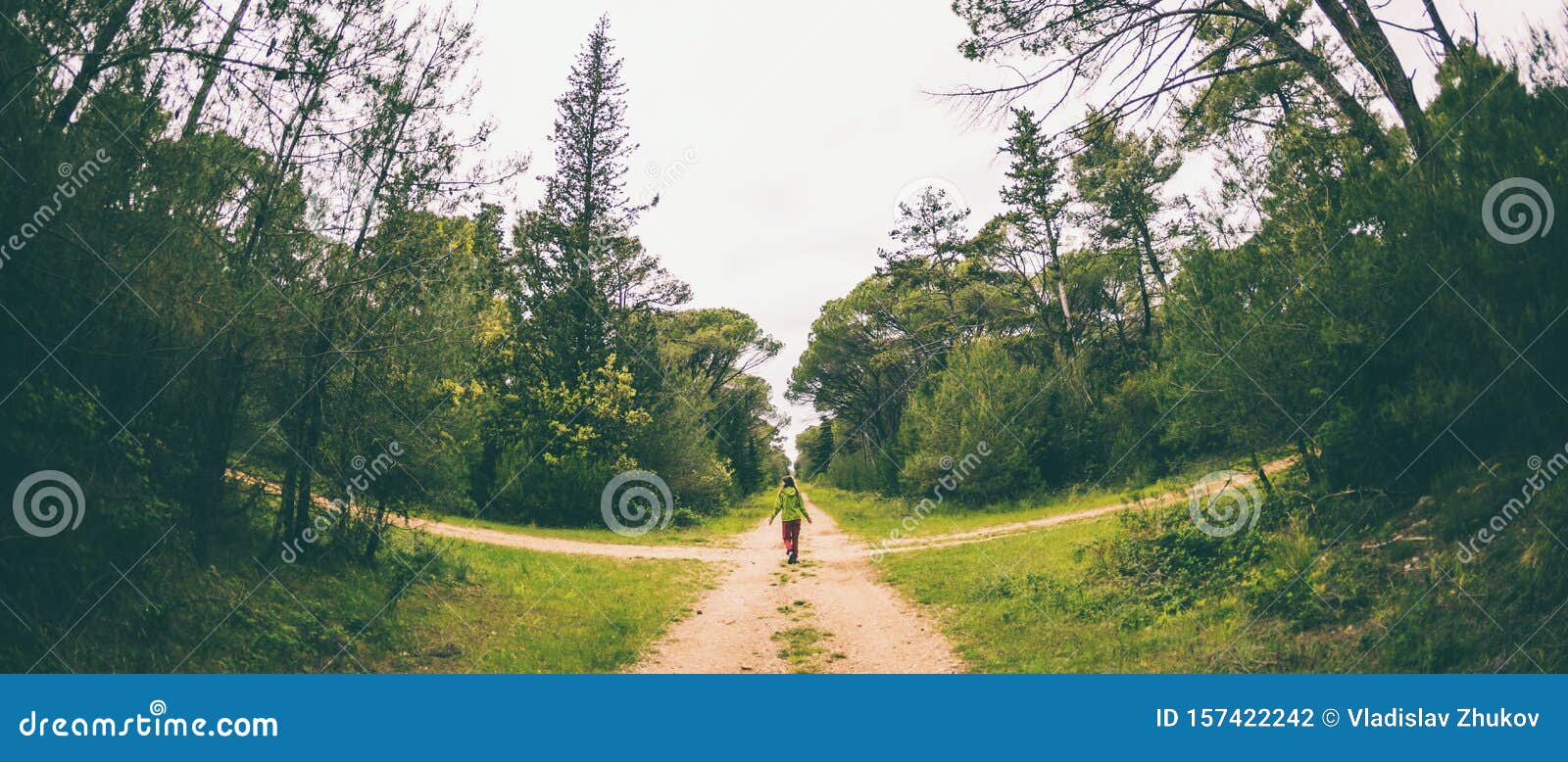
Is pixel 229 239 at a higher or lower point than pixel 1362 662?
lower

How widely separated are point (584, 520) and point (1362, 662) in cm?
2033

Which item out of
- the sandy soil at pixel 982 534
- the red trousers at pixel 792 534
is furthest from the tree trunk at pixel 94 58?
the sandy soil at pixel 982 534

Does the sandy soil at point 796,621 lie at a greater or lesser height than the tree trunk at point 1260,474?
lesser

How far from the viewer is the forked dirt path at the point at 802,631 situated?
21.0 ft

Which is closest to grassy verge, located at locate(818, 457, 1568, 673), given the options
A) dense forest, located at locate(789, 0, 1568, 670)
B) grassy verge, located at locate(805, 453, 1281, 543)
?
dense forest, located at locate(789, 0, 1568, 670)

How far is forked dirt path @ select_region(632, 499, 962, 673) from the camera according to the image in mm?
6391

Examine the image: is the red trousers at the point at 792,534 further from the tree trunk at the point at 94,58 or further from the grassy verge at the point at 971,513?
the tree trunk at the point at 94,58

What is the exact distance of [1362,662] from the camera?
496 cm

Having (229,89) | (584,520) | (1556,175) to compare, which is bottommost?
(584,520)

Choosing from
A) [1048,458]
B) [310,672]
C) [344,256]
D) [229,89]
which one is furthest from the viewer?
[1048,458]

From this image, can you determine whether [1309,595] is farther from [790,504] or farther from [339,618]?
[339,618]

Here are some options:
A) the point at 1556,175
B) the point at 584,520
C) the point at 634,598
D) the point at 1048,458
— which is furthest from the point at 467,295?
the point at 1048,458

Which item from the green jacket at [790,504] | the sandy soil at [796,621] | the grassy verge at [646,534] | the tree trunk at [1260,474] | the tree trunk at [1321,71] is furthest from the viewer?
the grassy verge at [646,534]

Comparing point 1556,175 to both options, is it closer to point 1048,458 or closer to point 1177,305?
point 1177,305
